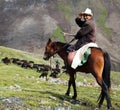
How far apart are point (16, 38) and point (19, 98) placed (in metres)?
136

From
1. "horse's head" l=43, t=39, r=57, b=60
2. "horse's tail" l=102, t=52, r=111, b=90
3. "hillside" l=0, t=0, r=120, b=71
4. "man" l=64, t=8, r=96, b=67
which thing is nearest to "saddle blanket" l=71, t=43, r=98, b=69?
"man" l=64, t=8, r=96, b=67

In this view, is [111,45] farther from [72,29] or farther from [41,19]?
[41,19]

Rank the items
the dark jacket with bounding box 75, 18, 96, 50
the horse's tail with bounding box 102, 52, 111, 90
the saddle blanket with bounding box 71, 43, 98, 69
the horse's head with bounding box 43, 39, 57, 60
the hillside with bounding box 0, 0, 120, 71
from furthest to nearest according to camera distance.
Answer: the hillside with bounding box 0, 0, 120, 71 < the horse's head with bounding box 43, 39, 57, 60 < the dark jacket with bounding box 75, 18, 96, 50 < the horse's tail with bounding box 102, 52, 111, 90 < the saddle blanket with bounding box 71, 43, 98, 69

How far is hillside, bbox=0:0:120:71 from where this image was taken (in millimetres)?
152462

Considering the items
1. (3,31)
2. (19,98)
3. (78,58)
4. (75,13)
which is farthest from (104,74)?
(75,13)

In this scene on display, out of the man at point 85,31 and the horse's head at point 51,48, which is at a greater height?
the man at point 85,31

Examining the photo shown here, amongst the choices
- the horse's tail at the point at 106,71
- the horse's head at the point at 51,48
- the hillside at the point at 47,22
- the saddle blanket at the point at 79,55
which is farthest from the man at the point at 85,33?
the hillside at the point at 47,22

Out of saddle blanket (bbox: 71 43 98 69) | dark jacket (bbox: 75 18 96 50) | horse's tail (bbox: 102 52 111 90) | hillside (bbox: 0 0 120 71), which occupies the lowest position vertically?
horse's tail (bbox: 102 52 111 90)

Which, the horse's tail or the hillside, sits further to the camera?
the hillside

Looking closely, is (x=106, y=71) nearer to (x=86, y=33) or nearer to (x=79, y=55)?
(x=79, y=55)

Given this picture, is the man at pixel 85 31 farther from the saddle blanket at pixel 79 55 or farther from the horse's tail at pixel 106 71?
the horse's tail at pixel 106 71

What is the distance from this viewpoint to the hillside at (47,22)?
152462 millimetres

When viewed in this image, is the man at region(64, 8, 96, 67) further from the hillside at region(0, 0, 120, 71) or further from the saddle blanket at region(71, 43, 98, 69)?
the hillside at region(0, 0, 120, 71)

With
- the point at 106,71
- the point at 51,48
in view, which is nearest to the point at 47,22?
the point at 51,48
